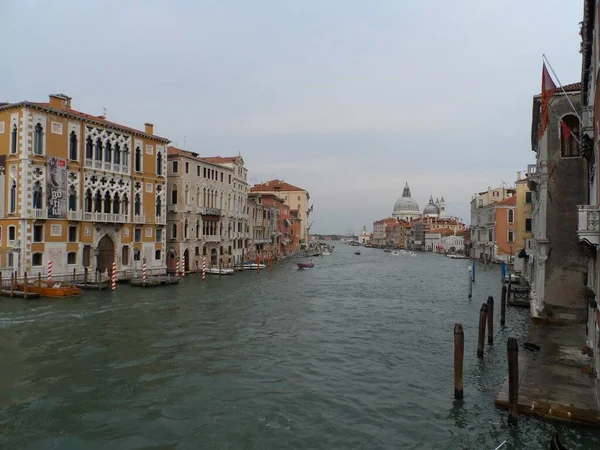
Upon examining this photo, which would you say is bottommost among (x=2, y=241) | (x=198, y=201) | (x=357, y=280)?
(x=357, y=280)

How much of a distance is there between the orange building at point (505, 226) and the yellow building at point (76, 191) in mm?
42311

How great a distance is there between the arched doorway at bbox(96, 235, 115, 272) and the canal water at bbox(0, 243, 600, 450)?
8931 millimetres

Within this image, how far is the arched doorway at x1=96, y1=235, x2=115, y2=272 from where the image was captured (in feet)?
104

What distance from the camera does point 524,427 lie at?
8.90 m

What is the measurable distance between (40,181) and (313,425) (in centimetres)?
2382

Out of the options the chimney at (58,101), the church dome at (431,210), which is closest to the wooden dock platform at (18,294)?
the chimney at (58,101)

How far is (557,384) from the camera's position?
10078 millimetres

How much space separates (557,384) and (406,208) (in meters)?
178

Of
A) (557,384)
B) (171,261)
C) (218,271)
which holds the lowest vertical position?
(218,271)

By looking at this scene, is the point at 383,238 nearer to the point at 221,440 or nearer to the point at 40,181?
the point at 40,181

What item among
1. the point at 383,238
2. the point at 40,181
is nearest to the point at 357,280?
the point at 40,181

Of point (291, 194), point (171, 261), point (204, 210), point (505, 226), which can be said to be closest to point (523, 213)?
point (505, 226)

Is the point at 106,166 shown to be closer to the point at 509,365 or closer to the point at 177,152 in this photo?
the point at 177,152

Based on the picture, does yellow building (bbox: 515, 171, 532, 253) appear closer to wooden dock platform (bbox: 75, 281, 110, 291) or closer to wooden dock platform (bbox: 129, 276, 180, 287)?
wooden dock platform (bbox: 129, 276, 180, 287)
